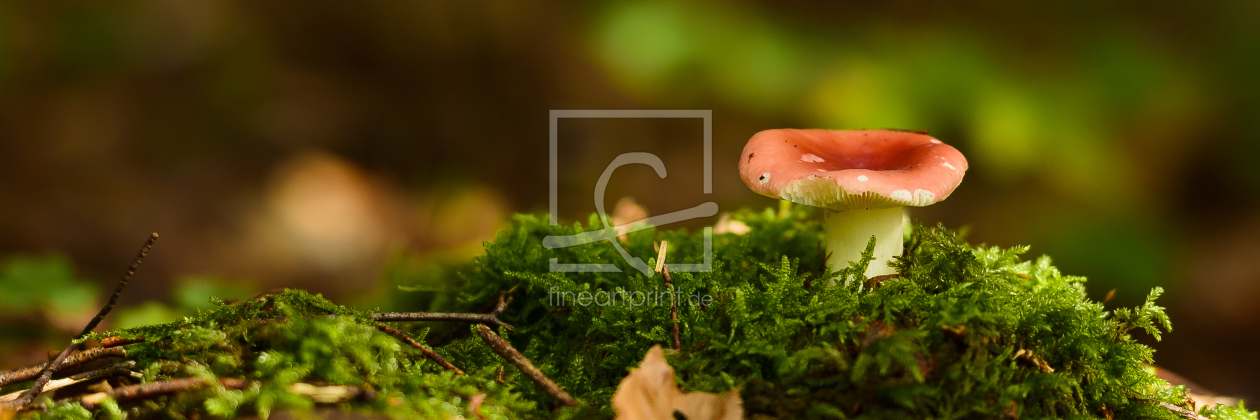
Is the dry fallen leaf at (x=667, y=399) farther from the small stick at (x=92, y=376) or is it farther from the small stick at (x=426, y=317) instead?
A: the small stick at (x=92, y=376)

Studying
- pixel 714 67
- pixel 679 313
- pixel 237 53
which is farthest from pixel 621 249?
pixel 237 53

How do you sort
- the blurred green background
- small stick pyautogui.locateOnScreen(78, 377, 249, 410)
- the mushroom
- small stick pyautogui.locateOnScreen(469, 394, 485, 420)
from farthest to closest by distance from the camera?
the blurred green background, the mushroom, small stick pyautogui.locateOnScreen(469, 394, 485, 420), small stick pyautogui.locateOnScreen(78, 377, 249, 410)

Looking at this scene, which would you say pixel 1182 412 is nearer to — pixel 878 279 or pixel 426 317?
pixel 878 279

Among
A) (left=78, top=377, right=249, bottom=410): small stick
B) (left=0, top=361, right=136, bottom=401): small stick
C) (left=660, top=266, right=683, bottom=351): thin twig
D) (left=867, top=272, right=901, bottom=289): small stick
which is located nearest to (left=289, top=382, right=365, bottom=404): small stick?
(left=78, top=377, right=249, bottom=410): small stick

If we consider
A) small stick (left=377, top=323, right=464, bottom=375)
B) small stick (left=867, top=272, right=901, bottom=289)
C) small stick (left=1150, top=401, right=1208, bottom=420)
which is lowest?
small stick (left=1150, top=401, right=1208, bottom=420)

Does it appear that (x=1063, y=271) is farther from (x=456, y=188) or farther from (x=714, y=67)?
(x=456, y=188)

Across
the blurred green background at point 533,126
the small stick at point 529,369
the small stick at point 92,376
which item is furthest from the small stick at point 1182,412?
the blurred green background at point 533,126

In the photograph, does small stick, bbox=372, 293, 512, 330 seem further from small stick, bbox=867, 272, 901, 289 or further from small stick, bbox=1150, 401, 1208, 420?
small stick, bbox=1150, 401, 1208, 420

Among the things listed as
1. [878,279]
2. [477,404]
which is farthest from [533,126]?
[477,404]
